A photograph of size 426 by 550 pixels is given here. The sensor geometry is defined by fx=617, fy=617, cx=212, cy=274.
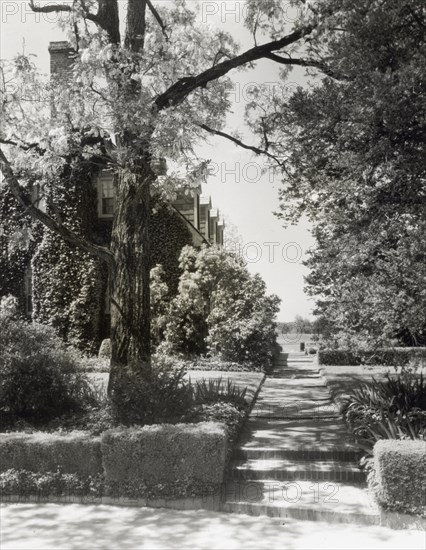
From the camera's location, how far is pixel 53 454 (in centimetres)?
906

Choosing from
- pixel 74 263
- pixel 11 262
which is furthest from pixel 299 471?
pixel 11 262

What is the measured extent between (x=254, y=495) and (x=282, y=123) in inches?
282

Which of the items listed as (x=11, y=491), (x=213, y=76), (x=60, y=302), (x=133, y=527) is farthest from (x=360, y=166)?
(x=60, y=302)

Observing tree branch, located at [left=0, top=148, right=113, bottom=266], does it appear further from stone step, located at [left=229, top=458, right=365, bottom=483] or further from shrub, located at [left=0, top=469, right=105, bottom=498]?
stone step, located at [left=229, top=458, right=365, bottom=483]

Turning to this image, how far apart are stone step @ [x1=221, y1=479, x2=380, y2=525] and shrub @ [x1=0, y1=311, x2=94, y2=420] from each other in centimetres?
445

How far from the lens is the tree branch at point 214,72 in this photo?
13.1 metres

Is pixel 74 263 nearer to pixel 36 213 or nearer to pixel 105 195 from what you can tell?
pixel 105 195

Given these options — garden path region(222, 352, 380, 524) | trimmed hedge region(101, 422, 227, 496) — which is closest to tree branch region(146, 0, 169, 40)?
garden path region(222, 352, 380, 524)

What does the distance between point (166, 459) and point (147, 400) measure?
7.74ft

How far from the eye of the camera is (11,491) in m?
9.01

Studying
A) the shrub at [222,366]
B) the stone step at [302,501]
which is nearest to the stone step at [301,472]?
the stone step at [302,501]

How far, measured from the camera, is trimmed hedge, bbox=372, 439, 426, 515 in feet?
25.7

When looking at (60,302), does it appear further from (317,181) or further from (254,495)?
(254,495)

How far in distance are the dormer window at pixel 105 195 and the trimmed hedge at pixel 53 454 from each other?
1836 cm
